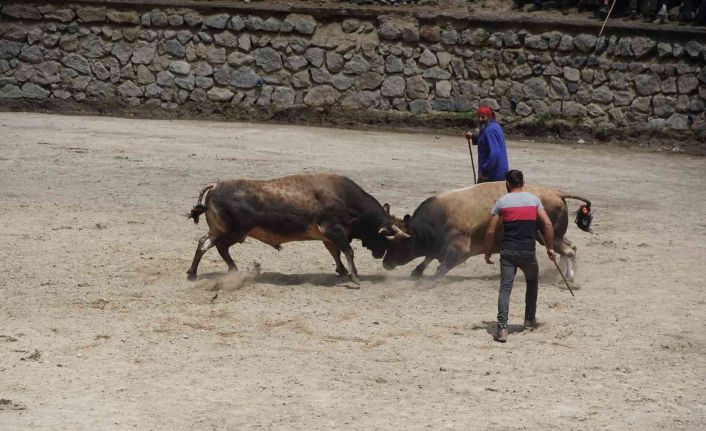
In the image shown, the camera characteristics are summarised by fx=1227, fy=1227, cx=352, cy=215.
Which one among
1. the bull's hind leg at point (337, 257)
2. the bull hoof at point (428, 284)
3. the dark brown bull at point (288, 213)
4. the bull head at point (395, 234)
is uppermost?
the dark brown bull at point (288, 213)

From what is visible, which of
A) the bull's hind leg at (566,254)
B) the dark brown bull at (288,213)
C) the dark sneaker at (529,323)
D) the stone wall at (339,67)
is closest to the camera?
the dark sneaker at (529,323)

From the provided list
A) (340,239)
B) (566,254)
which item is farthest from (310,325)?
(566,254)

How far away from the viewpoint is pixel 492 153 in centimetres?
1323

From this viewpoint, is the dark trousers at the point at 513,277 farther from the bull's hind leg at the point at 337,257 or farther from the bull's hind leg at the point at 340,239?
the bull's hind leg at the point at 337,257

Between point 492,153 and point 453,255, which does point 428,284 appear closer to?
point 453,255

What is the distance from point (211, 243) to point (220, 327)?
182 centimetres

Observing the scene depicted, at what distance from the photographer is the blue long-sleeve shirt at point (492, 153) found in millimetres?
13250

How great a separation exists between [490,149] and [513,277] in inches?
136

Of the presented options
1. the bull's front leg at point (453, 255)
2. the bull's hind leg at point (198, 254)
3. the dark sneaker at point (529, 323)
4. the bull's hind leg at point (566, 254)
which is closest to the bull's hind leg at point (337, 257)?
the bull's front leg at point (453, 255)

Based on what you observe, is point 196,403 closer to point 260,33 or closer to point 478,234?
point 478,234

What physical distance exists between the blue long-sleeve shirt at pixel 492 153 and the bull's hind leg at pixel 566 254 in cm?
141

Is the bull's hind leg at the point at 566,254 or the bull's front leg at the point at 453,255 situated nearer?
the bull's front leg at the point at 453,255

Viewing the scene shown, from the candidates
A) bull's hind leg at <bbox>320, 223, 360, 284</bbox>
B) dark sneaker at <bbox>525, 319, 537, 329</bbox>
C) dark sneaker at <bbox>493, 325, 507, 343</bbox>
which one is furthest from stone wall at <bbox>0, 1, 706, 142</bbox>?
dark sneaker at <bbox>493, 325, 507, 343</bbox>

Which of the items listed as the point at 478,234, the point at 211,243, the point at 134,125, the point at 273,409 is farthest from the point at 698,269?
the point at 134,125
